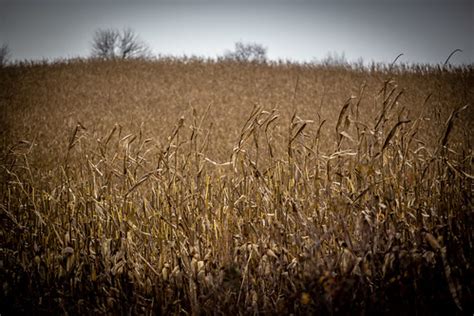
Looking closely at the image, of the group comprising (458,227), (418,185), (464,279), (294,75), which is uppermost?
(294,75)

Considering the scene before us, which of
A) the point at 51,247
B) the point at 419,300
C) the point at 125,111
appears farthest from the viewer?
the point at 125,111

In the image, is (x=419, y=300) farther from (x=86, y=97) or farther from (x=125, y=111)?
(x=86, y=97)

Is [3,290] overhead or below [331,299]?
below

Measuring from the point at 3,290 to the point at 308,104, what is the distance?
11.6 meters

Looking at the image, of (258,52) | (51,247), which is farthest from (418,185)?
(258,52)

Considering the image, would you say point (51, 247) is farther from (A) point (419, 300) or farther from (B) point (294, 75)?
(B) point (294, 75)

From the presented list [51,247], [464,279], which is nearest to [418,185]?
[464,279]

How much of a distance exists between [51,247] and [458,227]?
3.24 m

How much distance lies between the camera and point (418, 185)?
2.66 metres

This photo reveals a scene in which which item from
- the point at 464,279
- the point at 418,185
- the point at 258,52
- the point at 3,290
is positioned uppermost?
the point at 258,52

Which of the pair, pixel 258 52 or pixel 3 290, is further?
pixel 258 52

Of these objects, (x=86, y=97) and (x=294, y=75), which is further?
(x=294, y=75)

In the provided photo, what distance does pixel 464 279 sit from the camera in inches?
83.2

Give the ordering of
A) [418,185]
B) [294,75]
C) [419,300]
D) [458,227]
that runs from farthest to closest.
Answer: [294,75] < [418,185] < [458,227] < [419,300]
